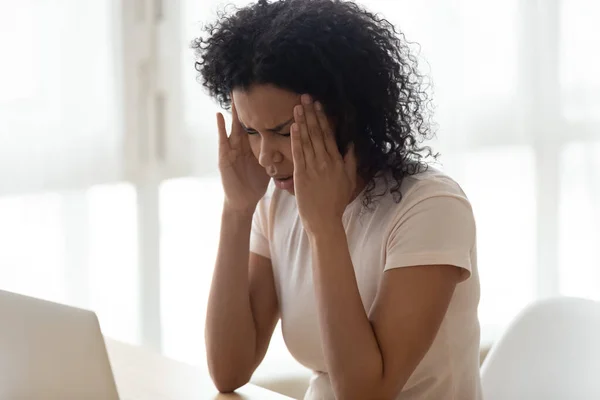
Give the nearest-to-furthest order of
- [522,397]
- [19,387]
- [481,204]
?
[19,387]
[522,397]
[481,204]

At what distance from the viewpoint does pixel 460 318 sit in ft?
4.79

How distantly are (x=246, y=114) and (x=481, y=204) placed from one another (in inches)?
64.7

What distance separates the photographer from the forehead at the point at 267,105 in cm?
139

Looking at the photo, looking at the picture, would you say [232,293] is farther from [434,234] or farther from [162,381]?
[434,234]

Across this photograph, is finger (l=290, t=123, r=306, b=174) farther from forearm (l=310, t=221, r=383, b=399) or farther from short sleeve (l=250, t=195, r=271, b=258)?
short sleeve (l=250, t=195, r=271, b=258)

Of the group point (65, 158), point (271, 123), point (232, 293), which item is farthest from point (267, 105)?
point (65, 158)

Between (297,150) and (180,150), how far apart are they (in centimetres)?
120

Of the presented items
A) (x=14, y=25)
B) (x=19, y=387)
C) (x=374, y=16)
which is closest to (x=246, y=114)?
(x=374, y=16)

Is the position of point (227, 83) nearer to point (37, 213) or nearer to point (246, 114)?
point (246, 114)

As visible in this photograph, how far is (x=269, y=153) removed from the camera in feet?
4.73

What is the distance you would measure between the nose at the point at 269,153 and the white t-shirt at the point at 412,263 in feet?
0.53

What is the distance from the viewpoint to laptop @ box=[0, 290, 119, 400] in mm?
1033

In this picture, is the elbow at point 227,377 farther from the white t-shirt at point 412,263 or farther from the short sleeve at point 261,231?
the short sleeve at point 261,231

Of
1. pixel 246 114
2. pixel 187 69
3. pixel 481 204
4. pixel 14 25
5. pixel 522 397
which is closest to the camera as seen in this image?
pixel 246 114
